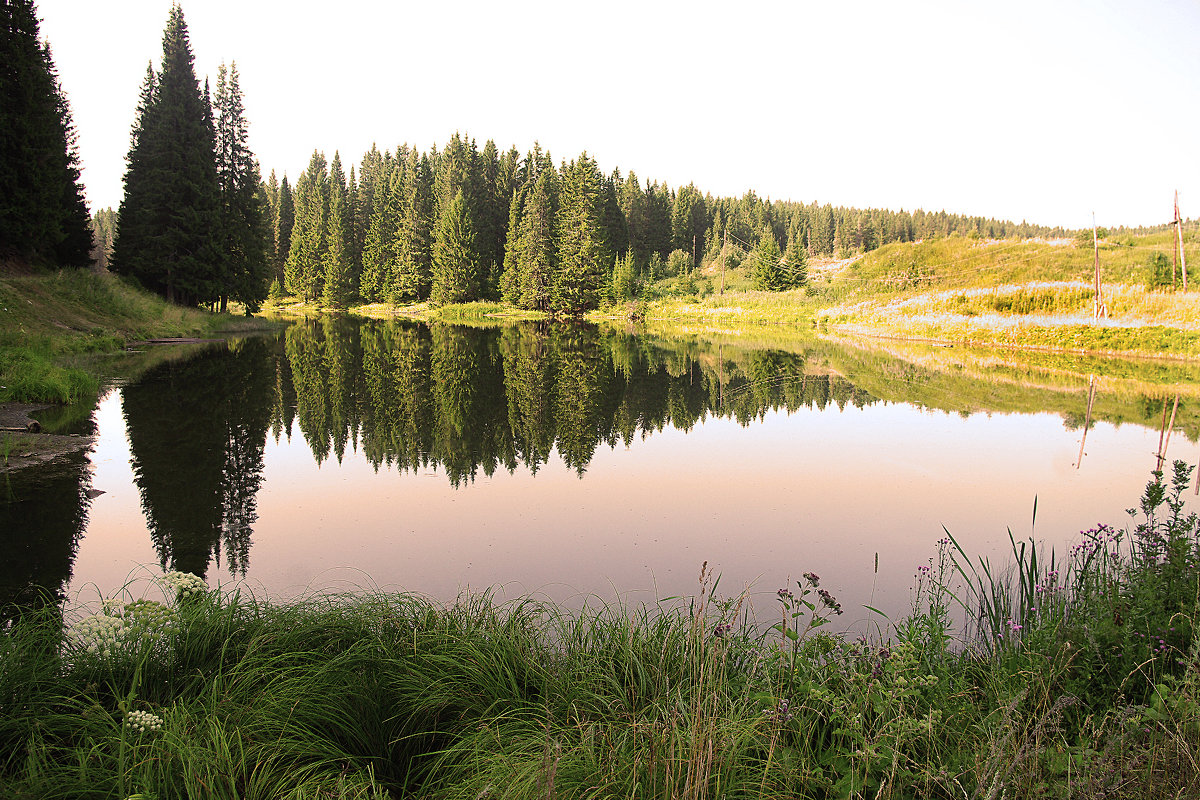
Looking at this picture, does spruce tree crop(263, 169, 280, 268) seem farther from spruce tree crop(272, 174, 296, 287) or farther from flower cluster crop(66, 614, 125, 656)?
flower cluster crop(66, 614, 125, 656)

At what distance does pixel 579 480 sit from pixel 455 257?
5252cm

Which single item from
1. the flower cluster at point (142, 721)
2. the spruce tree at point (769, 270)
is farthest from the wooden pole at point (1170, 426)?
the spruce tree at point (769, 270)

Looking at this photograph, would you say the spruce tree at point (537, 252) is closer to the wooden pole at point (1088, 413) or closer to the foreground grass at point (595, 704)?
the wooden pole at point (1088, 413)

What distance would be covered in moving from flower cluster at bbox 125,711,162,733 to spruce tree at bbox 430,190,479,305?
57846mm

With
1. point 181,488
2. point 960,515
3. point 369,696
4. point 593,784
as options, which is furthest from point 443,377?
point 593,784

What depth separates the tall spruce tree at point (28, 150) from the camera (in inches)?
981

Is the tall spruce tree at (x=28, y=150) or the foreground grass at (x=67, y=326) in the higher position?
the tall spruce tree at (x=28, y=150)

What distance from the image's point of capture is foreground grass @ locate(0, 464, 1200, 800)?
2.64 meters

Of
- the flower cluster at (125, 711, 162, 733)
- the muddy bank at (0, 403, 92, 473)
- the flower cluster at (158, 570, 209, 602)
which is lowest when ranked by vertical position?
the flower cluster at (125, 711, 162, 733)

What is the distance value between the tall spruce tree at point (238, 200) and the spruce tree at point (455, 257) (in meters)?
19.7

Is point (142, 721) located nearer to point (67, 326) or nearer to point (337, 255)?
point (67, 326)

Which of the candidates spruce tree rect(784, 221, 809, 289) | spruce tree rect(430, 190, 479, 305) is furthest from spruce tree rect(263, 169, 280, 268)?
spruce tree rect(784, 221, 809, 289)

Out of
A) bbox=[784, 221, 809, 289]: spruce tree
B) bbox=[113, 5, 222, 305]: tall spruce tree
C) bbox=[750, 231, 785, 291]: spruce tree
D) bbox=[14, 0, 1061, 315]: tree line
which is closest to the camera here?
bbox=[14, 0, 1061, 315]: tree line

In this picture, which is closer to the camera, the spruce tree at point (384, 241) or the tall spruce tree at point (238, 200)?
the tall spruce tree at point (238, 200)
